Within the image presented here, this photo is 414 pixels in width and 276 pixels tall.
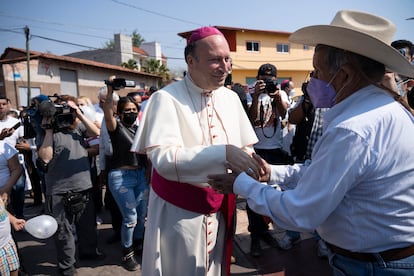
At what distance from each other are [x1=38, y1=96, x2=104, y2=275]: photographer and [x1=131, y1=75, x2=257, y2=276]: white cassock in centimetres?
164

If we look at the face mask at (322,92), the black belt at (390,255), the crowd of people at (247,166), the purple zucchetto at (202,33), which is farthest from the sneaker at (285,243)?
the purple zucchetto at (202,33)

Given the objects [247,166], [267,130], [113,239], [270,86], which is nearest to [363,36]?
[247,166]

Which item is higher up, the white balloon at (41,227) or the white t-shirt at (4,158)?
the white t-shirt at (4,158)

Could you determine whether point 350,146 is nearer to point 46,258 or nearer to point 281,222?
point 281,222

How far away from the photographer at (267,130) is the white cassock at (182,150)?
1.71 meters

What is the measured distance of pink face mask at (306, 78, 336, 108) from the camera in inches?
54.7

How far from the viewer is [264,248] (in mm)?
3762

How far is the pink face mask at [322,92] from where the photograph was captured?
139 cm

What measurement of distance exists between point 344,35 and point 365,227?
792 mm

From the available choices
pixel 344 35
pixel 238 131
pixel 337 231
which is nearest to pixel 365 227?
pixel 337 231

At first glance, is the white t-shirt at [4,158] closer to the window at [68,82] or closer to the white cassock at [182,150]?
the white cassock at [182,150]

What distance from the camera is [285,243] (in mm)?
3699

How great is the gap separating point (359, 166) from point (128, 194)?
2.80 meters

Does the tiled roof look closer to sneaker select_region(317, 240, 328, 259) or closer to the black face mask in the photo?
the black face mask
